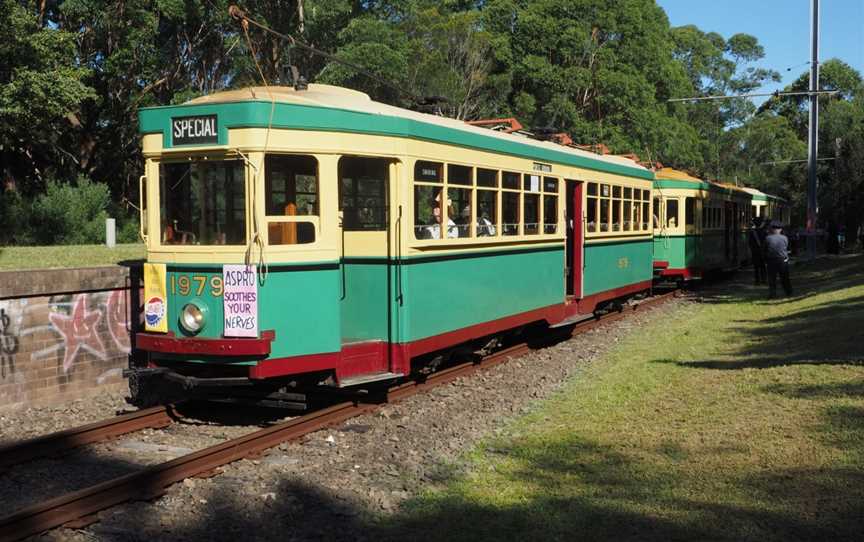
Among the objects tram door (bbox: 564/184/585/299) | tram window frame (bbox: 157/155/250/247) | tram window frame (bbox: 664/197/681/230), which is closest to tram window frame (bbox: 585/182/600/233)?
tram door (bbox: 564/184/585/299)

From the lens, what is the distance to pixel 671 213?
20328 mm

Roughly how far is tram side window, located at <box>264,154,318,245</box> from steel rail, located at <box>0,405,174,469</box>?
6.89ft

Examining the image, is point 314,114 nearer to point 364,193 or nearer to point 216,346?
point 364,193

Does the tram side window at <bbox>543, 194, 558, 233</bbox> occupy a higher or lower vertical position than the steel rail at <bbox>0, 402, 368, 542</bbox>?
higher

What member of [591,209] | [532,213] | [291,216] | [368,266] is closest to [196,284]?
[291,216]

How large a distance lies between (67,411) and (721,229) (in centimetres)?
1964

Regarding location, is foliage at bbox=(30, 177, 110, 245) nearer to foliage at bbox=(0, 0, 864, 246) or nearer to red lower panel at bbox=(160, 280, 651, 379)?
foliage at bbox=(0, 0, 864, 246)

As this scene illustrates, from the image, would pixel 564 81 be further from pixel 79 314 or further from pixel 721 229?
pixel 79 314

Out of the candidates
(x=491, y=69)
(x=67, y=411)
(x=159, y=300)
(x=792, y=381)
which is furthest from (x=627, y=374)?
(x=491, y=69)

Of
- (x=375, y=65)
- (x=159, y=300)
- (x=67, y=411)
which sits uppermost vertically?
(x=375, y=65)

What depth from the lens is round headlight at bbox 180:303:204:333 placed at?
731 centimetres

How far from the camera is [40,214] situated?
971 inches

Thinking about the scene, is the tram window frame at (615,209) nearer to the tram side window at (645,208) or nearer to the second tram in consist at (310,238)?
the tram side window at (645,208)

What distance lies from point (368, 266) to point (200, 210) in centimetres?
171
